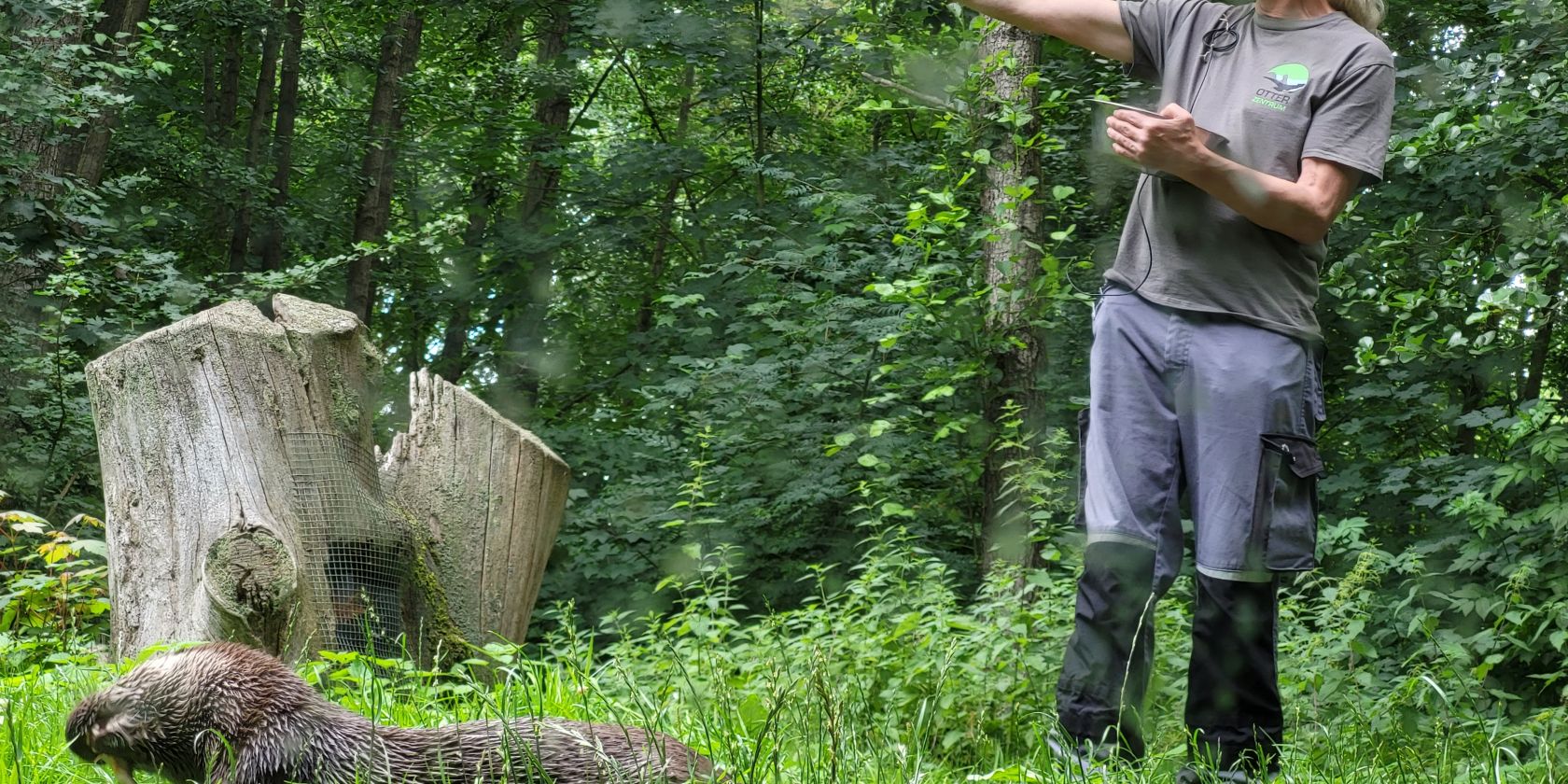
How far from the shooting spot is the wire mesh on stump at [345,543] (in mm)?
4016

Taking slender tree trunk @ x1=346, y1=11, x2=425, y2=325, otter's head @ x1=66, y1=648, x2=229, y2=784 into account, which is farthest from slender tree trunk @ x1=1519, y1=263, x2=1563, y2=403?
slender tree trunk @ x1=346, y1=11, x2=425, y2=325

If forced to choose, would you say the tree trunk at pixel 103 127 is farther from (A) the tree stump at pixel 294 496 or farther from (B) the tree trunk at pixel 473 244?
(A) the tree stump at pixel 294 496

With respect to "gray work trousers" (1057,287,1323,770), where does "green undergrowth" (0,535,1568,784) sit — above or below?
below

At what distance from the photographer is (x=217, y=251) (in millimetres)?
13227

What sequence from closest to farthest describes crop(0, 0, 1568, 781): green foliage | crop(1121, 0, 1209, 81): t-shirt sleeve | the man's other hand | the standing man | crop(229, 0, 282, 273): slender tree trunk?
1. the man's other hand
2. the standing man
3. crop(1121, 0, 1209, 81): t-shirt sleeve
4. crop(0, 0, 1568, 781): green foliage
5. crop(229, 0, 282, 273): slender tree trunk

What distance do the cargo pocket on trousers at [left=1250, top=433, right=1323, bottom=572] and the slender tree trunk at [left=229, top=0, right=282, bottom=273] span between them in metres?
10.7

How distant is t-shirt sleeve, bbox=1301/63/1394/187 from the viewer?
2703 millimetres

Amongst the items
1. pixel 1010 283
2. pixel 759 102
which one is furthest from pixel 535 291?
pixel 1010 283

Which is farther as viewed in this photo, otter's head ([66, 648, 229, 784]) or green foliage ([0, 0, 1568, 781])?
green foliage ([0, 0, 1568, 781])

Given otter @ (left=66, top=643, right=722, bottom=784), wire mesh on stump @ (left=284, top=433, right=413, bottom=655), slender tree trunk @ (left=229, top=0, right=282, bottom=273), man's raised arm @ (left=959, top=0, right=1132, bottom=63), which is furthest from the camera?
slender tree trunk @ (left=229, top=0, right=282, bottom=273)

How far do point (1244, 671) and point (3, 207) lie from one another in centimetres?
787

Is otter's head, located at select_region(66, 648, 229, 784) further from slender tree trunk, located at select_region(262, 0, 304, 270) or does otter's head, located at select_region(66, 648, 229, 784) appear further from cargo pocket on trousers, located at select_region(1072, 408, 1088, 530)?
slender tree trunk, located at select_region(262, 0, 304, 270)

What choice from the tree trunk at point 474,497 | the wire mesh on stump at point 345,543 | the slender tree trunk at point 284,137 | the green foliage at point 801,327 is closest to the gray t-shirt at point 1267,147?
the green foliage at point 801,327

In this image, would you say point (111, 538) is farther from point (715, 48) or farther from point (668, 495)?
point (715, 48)
